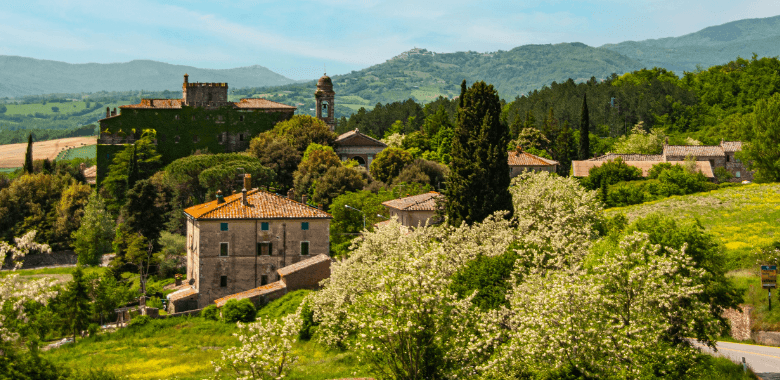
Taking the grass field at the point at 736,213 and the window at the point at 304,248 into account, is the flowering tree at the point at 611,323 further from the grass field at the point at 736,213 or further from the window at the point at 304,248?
the window at the point at 304,248

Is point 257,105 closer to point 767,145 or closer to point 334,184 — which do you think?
point 334,184

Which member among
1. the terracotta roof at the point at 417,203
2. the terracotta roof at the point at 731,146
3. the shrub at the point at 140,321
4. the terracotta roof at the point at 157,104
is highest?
the terracotta roof at the point at 157,104

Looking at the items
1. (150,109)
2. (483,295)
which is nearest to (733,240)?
(483,295)

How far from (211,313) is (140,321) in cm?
498

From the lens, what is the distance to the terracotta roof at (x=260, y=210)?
5491 cm

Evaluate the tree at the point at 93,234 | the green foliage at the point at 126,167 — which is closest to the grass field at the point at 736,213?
the tree at the point at 93,234

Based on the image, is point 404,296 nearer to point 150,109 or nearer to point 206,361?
point 206,361

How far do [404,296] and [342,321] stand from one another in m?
11.7

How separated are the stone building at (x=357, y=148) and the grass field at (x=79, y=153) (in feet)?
350

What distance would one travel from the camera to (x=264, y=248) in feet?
182

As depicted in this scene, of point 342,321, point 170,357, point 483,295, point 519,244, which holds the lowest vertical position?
point 170,357

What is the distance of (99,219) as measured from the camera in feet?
278

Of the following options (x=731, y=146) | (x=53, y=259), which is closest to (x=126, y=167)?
(x=53, y=259)

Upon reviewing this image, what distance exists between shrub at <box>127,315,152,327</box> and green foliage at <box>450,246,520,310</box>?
2691 centimetres
